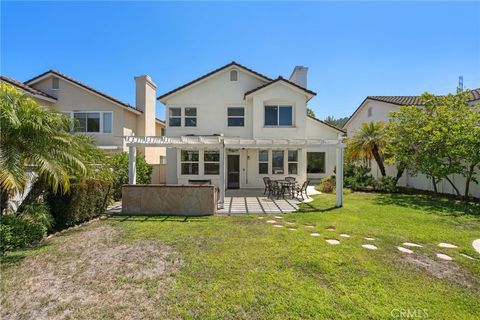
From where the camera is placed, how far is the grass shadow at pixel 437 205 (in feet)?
40.7

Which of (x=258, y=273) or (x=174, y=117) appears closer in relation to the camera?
(x=258, y=273)

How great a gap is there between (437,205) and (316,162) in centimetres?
1229

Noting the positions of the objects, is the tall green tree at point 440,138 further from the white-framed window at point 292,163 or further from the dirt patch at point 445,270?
the dirt patch at point 445,270

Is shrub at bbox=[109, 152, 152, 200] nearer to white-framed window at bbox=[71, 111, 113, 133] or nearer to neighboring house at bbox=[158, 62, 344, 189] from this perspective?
neighboring house at bbox=[158, 62, 344, 189]

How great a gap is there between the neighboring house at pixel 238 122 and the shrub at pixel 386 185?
19.1ft

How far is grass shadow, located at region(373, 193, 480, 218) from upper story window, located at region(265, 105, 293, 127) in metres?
8.52

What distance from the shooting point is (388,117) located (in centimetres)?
2519

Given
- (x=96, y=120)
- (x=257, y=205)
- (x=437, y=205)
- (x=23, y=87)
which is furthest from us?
(x=96, y=120)

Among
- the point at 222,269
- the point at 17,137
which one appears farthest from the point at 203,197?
the point at 17,137

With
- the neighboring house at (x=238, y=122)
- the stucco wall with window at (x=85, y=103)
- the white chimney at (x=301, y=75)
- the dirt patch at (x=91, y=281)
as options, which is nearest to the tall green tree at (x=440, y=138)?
the neighboring house at (x=238, y=122)

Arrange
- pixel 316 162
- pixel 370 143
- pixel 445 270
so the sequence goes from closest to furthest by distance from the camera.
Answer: pixel 445 270, pixel 370 143, pixel 316 162

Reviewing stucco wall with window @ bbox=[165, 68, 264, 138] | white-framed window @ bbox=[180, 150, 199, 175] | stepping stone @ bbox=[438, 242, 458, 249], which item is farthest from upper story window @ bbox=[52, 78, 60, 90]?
stepping stone @ bbox=[438, 242, 458, 249]

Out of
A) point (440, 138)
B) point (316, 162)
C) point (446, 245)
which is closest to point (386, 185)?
point (440, 138)

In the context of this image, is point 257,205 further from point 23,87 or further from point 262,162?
point 23,87
